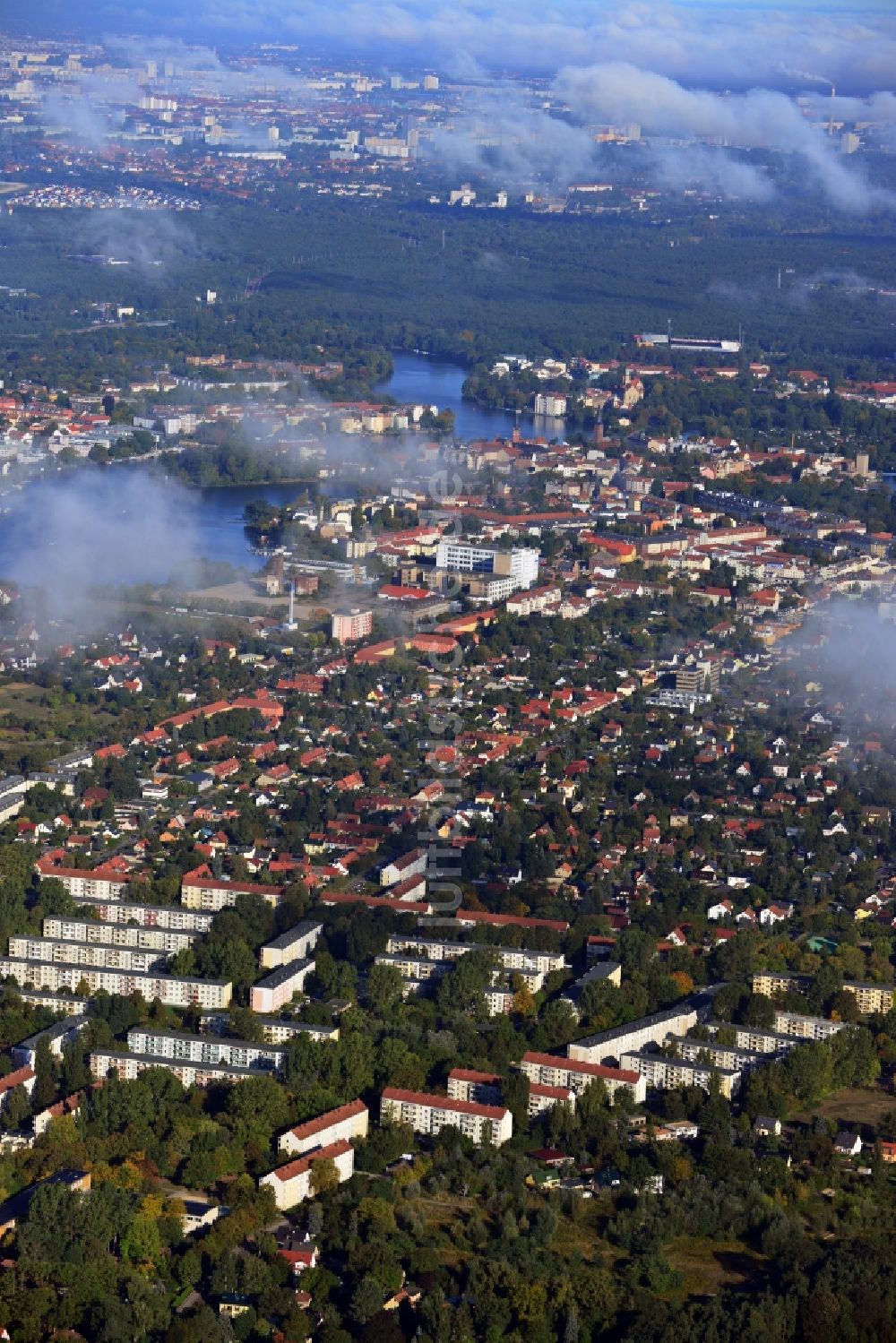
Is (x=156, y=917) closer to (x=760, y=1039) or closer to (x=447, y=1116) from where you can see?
(x=447, y=1116)

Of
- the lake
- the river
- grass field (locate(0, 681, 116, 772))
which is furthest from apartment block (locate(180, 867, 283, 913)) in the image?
the lake

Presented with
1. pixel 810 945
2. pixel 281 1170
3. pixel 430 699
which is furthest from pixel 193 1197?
pixel 430 699

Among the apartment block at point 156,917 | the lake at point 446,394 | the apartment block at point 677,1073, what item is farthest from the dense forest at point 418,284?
the apartment block at point 677,1073

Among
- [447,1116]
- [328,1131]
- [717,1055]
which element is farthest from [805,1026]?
[328,1131]

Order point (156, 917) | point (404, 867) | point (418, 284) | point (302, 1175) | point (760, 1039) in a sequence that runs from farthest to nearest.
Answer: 1. point (418, 284)
2. point (404, 867)
3. point (156, 917)
4. point (760, 1039)
5. point (302, 1175)

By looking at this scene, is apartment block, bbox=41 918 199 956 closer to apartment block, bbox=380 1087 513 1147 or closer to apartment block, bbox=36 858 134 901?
apartment block, bbox=36 858 134 901

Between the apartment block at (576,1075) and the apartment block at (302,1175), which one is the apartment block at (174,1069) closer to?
the apartment block at (302,1175)

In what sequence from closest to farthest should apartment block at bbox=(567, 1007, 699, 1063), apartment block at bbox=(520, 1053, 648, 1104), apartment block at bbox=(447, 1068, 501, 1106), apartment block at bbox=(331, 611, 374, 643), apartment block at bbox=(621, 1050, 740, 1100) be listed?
apartment block at bbox=(447, 1068, 501, 1106) → apartment block at bbox=(520, 1053, 648, 1104) → apartment block at bbox=(621, 1050, 740, 1100) → apartment block at bbox=(567, 1007, 699, 1063) → apartment block at bbox=(331, 611, 374, 643)
